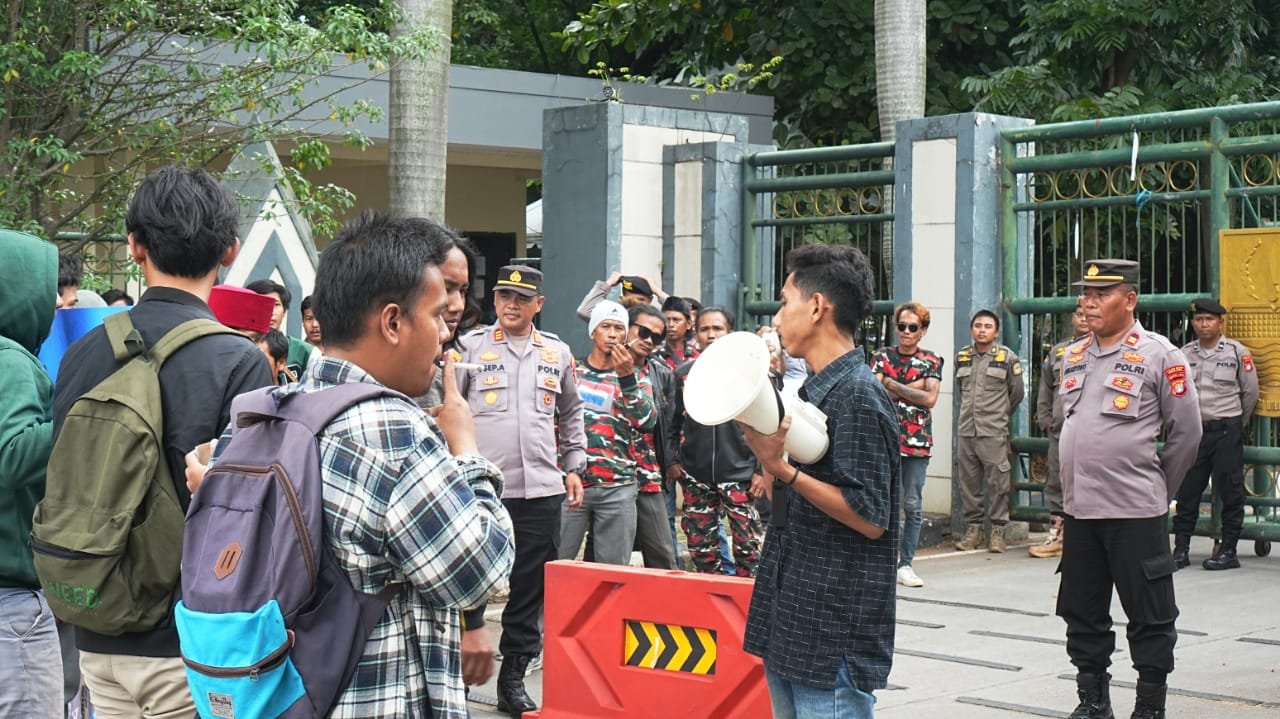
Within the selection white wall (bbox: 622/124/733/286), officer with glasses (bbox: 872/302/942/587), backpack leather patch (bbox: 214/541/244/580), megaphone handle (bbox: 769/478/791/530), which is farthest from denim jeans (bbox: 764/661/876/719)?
white wall (bbox: 622/124/733/286)

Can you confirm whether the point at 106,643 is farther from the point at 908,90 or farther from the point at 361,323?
the point at 908,90

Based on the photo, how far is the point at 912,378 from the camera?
36.4ft

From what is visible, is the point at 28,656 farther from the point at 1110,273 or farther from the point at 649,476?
the point at 649,476

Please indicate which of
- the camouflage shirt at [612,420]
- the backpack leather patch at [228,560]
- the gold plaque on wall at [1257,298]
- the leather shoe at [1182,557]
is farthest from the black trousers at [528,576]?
the gold plaque on wall at [1257,298]

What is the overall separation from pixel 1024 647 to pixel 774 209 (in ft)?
20.6

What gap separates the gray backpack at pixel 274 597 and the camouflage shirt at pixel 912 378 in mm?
8540

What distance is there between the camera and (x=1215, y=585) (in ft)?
34.6

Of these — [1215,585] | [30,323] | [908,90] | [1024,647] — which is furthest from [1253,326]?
[30,323]

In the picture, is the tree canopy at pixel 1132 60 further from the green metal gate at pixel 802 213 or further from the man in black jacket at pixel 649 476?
the man in black jacket at pixel 649 476

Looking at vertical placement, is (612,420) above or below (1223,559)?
above

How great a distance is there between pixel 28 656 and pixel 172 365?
931mm

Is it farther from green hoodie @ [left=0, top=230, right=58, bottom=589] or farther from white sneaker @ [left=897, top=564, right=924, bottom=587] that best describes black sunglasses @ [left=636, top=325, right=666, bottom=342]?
green hoodie @ [left=0, top=230, right=58, bottom=589]

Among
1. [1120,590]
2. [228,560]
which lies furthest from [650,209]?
[228,560]

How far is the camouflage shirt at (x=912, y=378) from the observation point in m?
11.0
